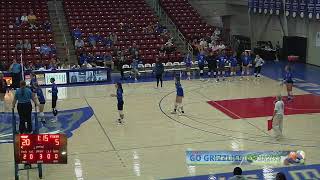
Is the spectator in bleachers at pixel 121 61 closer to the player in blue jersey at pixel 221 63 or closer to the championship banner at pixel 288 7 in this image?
the player in blue jersey at pixel 221 63

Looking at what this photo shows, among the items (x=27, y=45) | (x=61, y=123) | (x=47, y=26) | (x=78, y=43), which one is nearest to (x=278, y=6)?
(x=78, y=43)

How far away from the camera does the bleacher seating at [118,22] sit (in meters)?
31.3

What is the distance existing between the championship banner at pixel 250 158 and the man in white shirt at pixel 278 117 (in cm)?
201

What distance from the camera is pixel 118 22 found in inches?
1351

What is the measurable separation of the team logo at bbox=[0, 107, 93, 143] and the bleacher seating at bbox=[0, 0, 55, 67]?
8.38 metres

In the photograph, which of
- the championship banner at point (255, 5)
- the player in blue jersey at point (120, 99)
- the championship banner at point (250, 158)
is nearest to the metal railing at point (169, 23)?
the championship banner at point (255, 5)

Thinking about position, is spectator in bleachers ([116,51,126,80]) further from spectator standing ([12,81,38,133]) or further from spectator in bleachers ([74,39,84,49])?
spectator standing ([12,81,38,133])

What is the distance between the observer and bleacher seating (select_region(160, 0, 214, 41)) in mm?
34812

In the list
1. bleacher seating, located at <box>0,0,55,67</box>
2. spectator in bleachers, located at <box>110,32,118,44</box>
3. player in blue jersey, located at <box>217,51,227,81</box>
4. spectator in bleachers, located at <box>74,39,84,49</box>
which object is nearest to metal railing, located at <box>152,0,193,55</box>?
player in blue jersey, located at <box>217,51,227,81</box>

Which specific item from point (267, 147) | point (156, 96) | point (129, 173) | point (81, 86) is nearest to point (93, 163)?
point (129, 173)

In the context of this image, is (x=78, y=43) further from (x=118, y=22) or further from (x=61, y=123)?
(x=61, y=123)

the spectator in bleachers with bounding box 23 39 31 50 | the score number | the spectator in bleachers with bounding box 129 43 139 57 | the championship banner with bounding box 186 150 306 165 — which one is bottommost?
the championship banner with bounding box 186 150 306 165

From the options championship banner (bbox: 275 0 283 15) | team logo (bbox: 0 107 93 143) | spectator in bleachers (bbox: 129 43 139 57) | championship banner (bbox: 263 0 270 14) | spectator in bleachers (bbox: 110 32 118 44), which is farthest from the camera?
championship banner (bbox: 263 0 270 14)

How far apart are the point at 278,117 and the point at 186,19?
20.4 meters
